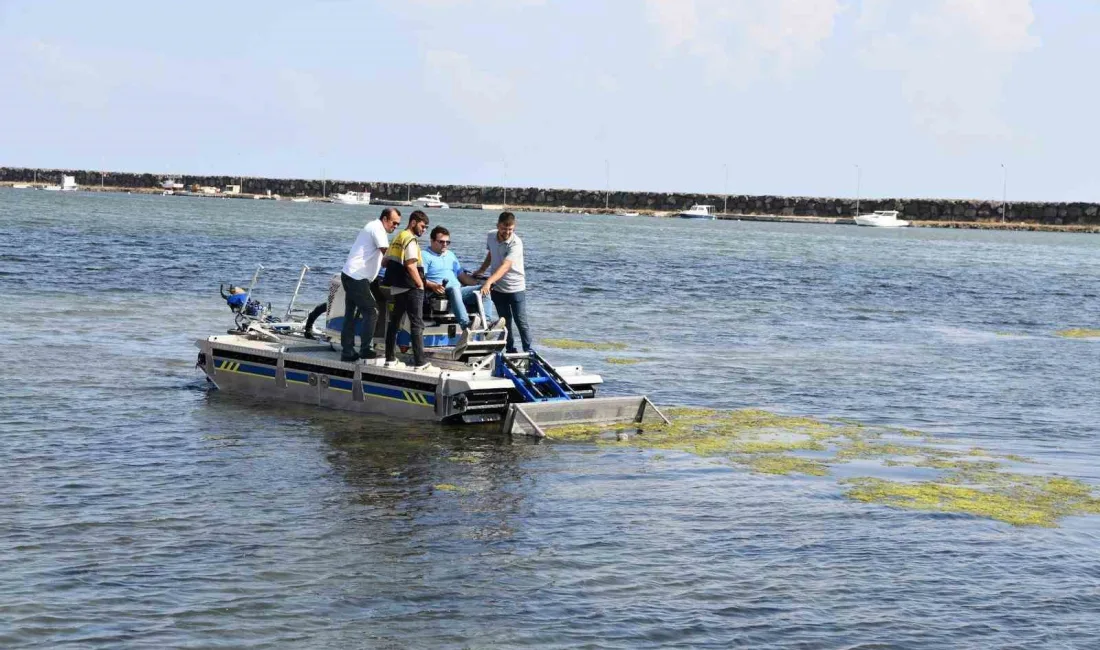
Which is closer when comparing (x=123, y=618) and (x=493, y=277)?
(x=123, y=618)

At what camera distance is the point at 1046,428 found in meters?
17.9

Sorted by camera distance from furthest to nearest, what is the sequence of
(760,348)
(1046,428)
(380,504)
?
(760,348)
(1046,428)
(380,504)

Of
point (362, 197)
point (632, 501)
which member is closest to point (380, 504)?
point (632, 501)

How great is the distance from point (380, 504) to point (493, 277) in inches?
181

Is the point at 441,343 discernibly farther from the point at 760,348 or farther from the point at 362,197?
the point at 362,197

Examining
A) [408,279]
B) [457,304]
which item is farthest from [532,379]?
[408,279]

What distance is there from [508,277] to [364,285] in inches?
70.5

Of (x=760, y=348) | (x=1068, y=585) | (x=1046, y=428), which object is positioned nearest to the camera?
(x=1068, y=585)

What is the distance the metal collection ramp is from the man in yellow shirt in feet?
4.61

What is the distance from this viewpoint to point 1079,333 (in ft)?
108

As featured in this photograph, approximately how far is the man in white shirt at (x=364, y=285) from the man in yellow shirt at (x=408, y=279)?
191 millimetres

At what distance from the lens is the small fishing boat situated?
15.5 meters

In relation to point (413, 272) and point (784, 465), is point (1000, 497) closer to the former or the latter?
point (784, 465)

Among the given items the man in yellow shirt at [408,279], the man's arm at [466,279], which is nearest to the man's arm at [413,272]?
the man in yellow shirt at [408,279]
